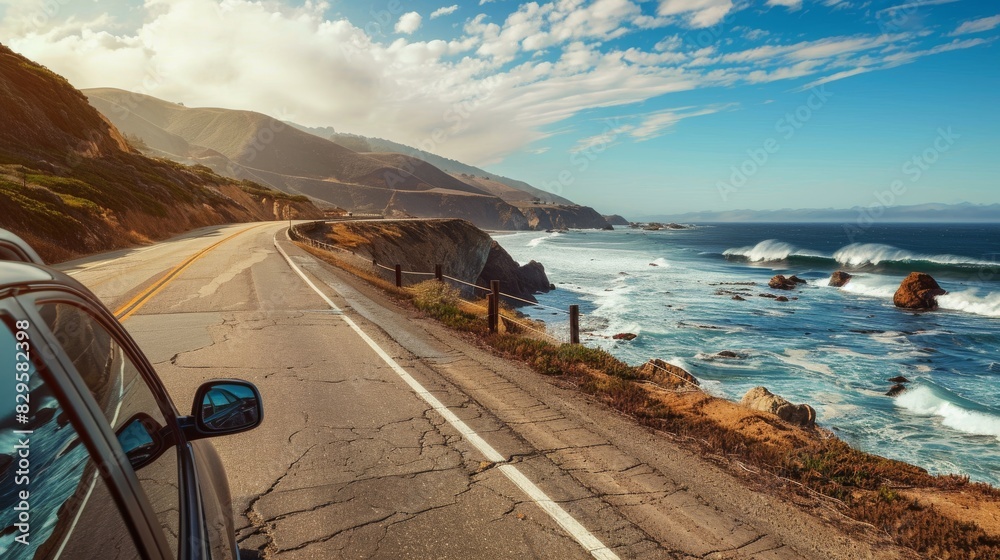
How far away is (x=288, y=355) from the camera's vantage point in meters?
8.46

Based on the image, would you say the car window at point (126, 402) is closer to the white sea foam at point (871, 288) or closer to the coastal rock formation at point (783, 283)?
the white sea foam at point (871, 288)

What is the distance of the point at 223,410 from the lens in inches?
88.5

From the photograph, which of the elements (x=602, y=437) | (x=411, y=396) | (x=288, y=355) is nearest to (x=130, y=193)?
(x=288, y=355)

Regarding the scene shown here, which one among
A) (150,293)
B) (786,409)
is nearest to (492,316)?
(786,409)

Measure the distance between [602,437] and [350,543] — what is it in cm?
296

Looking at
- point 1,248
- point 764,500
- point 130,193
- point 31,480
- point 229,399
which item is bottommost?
point 764,500

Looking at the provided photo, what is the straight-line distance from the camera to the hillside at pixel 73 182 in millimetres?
21812

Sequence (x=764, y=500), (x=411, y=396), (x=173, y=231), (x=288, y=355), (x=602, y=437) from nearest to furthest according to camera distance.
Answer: (x=764, y=500) < (x=602, y=437) < (x=411, y=396) < (x=288, y=355) < (x=173, y=231)

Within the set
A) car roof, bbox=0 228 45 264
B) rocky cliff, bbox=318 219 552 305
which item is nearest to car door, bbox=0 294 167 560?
car roof, bbox=0 228 45 264

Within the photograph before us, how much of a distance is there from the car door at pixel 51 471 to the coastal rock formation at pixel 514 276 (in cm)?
5024

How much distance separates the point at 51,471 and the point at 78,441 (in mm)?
94

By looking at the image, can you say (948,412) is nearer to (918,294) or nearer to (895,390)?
(895,390)

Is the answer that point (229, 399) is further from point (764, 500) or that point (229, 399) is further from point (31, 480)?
point (764, 500)

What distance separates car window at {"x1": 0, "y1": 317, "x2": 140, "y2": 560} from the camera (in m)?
1.07
